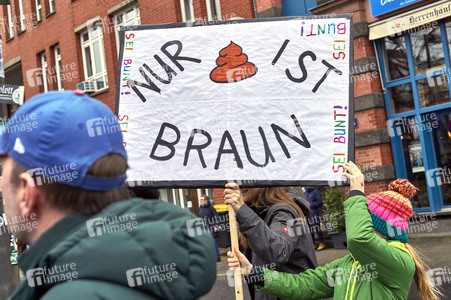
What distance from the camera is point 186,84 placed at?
3.59 metres

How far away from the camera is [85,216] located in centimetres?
129

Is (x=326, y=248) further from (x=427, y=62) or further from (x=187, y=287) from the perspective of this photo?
(x=187, y=287)

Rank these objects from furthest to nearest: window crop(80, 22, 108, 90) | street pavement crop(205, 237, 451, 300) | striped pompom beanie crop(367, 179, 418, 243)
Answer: window crop(80, 22, 108, 90)
street pavement crop(205, 237, 451, 300)
striped pompom beanie crop(367, 179, 418, 243)

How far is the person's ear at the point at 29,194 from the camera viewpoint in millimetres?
1318

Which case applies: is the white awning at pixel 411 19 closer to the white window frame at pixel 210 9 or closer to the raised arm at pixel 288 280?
the white window frame at pixel 210 9

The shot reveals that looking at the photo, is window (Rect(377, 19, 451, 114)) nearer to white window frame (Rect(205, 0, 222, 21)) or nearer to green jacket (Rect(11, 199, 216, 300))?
white window frame (Rect(205, 0, 222, 21))

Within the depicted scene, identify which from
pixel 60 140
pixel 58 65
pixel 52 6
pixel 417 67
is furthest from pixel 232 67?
pixel 52 6

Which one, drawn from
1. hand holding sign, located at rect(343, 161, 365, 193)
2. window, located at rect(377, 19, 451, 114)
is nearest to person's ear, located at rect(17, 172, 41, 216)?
hand holding sign, located at rect(343, 161, 365, 193)

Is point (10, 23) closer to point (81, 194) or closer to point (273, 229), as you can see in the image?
point (273, 229)

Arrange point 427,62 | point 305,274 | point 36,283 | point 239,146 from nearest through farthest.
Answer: point 36,283 < point 305,274 < point 239,146 < point 427,62

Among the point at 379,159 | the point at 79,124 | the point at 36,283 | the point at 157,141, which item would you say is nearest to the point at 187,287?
the point at 36,283

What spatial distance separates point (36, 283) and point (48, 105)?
396 millimetres

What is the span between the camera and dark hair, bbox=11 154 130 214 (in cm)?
131

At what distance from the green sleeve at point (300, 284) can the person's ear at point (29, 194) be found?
6.24 feet
